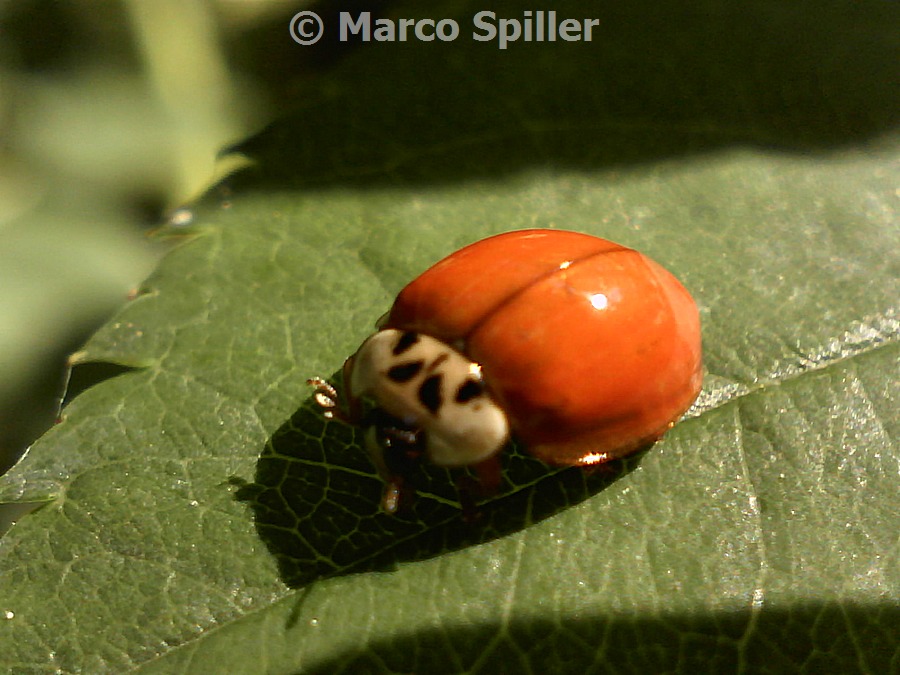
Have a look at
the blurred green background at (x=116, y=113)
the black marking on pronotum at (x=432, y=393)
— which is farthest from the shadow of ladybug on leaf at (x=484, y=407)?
the blurred green background at (x=116, y=113)

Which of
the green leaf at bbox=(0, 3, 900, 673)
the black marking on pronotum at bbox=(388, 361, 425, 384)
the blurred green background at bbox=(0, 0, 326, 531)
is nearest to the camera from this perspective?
the green leaf at bbox=(0, 3, 900, 673)

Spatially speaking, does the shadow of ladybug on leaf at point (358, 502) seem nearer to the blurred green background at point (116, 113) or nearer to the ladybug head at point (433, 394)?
the ladybug head at point (433, 394)

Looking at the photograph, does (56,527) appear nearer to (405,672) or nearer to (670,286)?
(405,672)

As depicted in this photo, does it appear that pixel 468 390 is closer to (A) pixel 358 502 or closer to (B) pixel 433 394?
(B) pixel 433 394

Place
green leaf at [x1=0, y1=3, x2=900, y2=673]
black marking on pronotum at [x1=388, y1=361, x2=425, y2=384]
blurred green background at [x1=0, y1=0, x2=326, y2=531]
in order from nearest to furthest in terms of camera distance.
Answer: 1. green leaf at [x1=0, y1=3, x2=900, y2=673]
2. black marking on pronotum at [x1=388, y1=361, x2=425, y2=384]
3. blurred green background at [x1=0, y1=0, x2=326, y2=531]

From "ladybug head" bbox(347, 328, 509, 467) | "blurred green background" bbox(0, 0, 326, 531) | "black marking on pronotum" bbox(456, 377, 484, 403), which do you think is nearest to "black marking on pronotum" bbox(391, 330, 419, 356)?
"ladybug head" bbox(347, 328, 509, 467)

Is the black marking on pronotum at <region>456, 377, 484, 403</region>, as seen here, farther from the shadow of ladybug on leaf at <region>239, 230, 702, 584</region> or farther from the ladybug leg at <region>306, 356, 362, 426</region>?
the ladybug leg at <region>306, 356, 362, 426</region>

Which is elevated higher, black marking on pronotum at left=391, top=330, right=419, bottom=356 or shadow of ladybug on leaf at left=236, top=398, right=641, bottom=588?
black marking on pronotum at left=391, top=330, right=419, bottom=356

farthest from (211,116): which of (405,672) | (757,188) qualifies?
(405,672)
